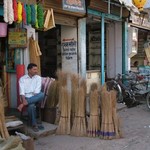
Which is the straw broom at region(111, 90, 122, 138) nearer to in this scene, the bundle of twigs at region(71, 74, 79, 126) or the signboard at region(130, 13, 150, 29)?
the bundle of twigs at region(71, 74, 79, 126)

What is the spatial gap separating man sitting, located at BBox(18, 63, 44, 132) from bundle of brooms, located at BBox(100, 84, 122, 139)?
125 centimetres

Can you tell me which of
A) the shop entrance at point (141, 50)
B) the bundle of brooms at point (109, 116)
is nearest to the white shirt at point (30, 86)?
the bundle of brooms at point (109, 116)

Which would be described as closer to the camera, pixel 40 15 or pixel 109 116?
pixel 109 116

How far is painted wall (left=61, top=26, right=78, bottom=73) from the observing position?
29.9 ft

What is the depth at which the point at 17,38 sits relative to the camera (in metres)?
6.94

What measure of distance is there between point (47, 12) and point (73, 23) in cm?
185

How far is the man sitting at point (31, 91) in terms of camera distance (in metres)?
5.95

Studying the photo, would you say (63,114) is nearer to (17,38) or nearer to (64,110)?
(64,110)

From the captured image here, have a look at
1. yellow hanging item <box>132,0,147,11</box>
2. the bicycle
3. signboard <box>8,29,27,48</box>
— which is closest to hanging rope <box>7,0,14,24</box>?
signboard <box>8,29,27,48</box>

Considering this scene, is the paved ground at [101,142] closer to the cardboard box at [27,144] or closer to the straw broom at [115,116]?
the straw broom at [115,116]

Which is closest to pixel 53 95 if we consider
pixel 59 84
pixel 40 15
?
pixel 59 84

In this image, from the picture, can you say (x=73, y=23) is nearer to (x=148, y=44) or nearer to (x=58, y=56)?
(x=58, y=56)

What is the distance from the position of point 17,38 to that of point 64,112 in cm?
205

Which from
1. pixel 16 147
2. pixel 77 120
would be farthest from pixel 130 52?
pixel 16 147
